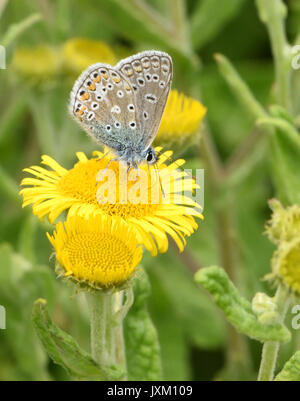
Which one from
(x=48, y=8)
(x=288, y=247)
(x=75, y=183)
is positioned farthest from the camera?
(x=48, y=8)

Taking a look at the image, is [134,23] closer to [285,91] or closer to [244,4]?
[285,91]

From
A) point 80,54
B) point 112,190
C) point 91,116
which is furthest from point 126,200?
point 80,54

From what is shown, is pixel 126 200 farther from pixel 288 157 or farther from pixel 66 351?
pixel 288 157

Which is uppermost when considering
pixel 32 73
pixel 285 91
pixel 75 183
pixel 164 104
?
pixel 32 73

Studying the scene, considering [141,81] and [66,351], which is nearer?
[66,351]

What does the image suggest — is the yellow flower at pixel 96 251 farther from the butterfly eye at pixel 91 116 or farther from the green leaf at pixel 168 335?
the green leaf at pixel 168 335

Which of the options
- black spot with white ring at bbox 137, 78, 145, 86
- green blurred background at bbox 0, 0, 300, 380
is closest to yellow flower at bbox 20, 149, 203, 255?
black spot with white ring at bbox 137, 78, 145, 86
